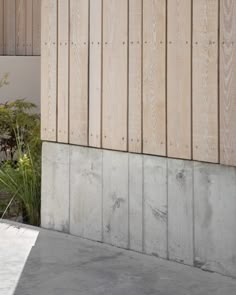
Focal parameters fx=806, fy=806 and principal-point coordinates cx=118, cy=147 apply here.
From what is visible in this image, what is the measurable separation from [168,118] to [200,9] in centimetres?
83

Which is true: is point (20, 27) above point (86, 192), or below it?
above

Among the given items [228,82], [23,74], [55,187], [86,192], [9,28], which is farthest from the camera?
[9,28]

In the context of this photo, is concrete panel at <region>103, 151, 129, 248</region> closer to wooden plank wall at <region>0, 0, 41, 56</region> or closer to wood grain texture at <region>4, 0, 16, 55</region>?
wooden plank wall at <region>0, 0, 41, 56</region>

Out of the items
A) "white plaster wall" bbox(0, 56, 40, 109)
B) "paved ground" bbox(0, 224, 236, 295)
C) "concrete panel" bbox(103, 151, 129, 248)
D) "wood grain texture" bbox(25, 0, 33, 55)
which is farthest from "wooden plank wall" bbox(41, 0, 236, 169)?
"wood grain texture" bbox(25, 0, 33, 55)

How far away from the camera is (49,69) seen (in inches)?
Answer: 275

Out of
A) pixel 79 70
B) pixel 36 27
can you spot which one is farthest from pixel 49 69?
pixel 36 27

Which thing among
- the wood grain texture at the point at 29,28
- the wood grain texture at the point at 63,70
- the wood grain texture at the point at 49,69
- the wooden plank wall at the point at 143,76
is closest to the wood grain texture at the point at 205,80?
the wooden plank wall at the point at 143,76

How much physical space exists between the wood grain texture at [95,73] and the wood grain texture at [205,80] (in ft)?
3.48

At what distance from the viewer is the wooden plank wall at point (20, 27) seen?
1164cm

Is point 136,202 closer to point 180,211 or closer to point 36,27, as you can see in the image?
point 180,211

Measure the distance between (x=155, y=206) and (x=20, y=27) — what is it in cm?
649

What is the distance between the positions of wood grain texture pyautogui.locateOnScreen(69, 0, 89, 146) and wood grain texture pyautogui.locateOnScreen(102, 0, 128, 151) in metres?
0.23

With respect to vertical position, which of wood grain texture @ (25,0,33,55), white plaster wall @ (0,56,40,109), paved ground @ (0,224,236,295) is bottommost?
paved ground @ (0,224,236,295)

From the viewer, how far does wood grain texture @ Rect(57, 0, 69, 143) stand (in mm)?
6805
